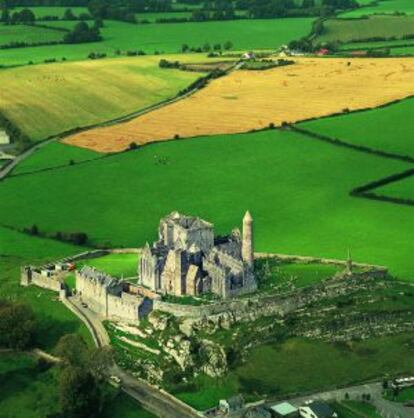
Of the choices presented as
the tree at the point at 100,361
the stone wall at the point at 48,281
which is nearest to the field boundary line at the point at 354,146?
the stone wall at the point at 48,281

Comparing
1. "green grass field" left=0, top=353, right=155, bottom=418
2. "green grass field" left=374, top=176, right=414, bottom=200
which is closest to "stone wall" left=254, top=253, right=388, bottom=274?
"green grass field" left=374, top=176, right=414, bottom=200

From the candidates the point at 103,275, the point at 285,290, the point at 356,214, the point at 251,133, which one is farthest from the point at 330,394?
the point at 251,133

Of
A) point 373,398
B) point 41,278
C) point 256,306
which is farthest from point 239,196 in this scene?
point 373,398

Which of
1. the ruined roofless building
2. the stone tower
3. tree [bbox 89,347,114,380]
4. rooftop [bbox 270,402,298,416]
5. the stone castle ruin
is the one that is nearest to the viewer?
rooftop [bbox 270,402,298,416]

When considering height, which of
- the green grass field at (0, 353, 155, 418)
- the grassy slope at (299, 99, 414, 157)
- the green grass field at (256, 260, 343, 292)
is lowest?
the green grass field at (0, 353, 155, 418)

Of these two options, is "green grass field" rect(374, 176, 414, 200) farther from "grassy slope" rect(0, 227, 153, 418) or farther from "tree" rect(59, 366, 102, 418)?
"tree" rect(59, 366, 102, 418)

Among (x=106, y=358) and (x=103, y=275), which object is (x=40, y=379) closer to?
(x=106, y=358)

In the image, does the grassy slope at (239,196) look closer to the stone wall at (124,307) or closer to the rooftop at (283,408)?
the stone wall at (124,307)
